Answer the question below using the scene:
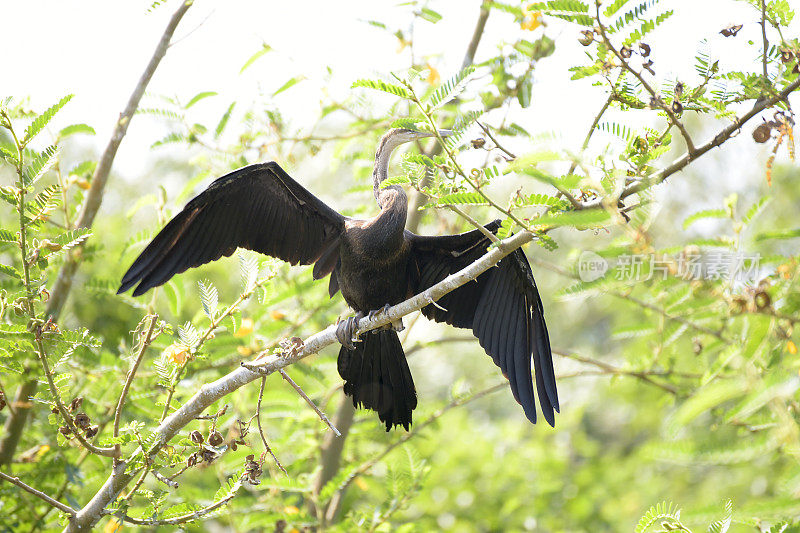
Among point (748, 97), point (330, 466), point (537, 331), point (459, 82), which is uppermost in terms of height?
point (459, 82)

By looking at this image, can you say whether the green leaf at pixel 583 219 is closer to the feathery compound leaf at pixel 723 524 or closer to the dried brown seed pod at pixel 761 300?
the dried brown seed pod at pixel 761 300

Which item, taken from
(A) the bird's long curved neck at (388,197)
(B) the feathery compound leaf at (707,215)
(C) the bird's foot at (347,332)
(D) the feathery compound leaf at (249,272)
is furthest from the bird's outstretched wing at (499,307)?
(D) the feathery compound leaf at (249,272)

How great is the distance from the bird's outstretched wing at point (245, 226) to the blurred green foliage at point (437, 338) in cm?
31

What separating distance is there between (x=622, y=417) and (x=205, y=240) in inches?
342

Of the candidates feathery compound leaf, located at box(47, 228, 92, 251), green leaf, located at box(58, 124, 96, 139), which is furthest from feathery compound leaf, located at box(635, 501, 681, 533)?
green leaf, located at box(58, 124, 96, 139)

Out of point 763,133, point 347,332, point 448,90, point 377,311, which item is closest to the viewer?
point 763,133

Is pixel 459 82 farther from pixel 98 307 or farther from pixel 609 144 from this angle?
pixel 98 307

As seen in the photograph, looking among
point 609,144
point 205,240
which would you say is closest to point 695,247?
point 609,144

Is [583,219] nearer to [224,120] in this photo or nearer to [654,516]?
[654,516]

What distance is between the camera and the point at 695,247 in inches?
112

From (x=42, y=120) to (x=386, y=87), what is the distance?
1238 mm

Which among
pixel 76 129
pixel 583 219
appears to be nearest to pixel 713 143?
pixel 583 219

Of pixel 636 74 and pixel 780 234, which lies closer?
pixel 636 74

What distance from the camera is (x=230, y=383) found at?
2.58m
